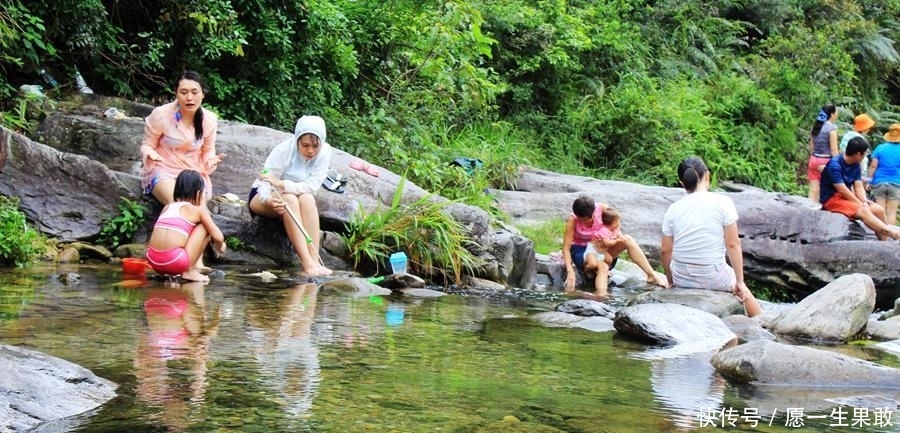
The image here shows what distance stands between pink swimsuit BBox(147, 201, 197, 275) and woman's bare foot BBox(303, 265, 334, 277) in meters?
1.15

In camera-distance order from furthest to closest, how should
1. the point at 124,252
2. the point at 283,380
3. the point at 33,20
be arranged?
the point at 33,20 → the point at 124,252 → the point at 283,380

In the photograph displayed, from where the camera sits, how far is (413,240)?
358 inches

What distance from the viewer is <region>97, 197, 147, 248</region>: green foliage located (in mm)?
8531

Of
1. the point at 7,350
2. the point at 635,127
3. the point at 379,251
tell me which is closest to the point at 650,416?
the point at 7,350

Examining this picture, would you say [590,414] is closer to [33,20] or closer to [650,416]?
[650,416]

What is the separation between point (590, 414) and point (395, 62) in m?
10.6

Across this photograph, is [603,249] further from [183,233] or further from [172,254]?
[172,254]

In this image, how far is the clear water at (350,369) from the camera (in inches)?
Result: 141

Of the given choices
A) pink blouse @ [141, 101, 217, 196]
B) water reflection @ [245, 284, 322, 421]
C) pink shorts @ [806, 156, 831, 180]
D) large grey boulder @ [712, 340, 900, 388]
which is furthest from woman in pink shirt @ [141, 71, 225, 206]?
pink shorts @ [806, 156, 831, 180]

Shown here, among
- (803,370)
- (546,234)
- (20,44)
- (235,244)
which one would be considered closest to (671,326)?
(803,370)

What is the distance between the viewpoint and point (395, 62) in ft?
45.6

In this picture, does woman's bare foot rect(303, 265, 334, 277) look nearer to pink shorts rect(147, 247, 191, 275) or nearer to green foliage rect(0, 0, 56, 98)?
pink shorts rect(147, 247, 191, 275)

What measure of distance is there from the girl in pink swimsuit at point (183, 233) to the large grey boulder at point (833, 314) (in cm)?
438

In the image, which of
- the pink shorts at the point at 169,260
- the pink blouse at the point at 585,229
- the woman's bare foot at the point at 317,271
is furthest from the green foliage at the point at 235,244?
the pink blouse at the point at 585,229
